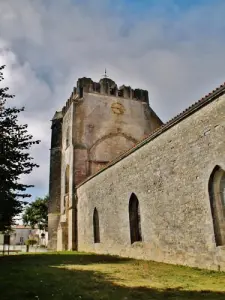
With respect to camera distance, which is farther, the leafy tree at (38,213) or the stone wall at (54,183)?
the leafy tree at (38,213)

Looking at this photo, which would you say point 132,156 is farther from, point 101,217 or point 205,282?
point 205,282

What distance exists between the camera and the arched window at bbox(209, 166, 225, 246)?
8.59m

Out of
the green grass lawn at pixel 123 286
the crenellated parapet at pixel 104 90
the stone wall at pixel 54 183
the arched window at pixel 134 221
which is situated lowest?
the green grass lawn at pixel 123 286

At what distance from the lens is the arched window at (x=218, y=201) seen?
8.59m

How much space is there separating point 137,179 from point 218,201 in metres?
4.82

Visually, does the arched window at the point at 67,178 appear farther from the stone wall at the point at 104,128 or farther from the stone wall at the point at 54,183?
the stone wall at the point at 104,128

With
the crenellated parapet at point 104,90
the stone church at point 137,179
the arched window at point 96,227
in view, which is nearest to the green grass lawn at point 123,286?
the stone church at point 137,179

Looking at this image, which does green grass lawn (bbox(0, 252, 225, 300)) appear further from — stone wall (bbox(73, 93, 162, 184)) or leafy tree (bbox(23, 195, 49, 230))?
leafy tree (bbox(23, 195, 49, 230))

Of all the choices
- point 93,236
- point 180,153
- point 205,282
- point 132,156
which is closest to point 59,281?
point 205,282

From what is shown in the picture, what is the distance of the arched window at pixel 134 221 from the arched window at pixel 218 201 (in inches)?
198

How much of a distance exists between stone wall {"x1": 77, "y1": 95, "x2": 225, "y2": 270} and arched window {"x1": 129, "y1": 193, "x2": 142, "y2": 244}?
10.3 inches

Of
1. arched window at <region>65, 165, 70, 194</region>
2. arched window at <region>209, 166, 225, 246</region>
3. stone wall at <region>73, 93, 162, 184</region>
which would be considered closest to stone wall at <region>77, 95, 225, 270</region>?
arched window at <region>209, 166, 225, 246</region>

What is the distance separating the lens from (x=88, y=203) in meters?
19.2

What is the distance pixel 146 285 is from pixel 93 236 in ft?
38.6
